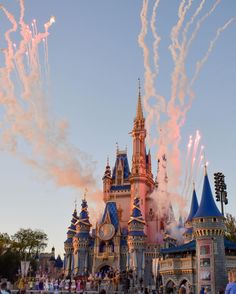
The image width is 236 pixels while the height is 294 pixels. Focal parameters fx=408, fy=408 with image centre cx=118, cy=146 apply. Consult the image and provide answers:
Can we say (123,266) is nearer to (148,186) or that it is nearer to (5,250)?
(148,186)

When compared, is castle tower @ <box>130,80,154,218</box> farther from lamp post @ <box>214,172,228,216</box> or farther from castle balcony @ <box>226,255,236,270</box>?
castle balcony @ <box>226,255,236,270</box>

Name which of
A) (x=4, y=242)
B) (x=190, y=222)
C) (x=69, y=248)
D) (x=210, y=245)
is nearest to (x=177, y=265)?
(x=210, y=245)

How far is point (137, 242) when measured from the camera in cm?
6994

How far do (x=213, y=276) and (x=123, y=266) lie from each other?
2996 centimetres

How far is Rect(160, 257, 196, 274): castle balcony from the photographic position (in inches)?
1954

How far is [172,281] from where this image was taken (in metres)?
53.0

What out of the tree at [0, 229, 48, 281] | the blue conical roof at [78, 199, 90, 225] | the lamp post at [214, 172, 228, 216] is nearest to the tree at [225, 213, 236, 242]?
the lamp post at [214, 172, 228, 216]

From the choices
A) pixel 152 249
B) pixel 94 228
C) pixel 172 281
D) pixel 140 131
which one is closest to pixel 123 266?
pixel 152 249

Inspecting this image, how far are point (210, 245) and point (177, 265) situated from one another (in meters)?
7.92

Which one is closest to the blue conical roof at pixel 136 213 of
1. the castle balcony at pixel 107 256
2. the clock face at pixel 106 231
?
the clock face at pixel 106 231

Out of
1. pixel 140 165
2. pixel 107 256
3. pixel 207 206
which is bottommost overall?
pixel 107 256

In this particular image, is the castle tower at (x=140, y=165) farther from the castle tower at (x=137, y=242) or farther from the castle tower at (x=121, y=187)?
the castle tower at (x=137, y=242)

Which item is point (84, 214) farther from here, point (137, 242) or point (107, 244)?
point (137, 242)

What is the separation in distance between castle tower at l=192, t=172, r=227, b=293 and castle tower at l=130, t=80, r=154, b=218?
30.4 metres
